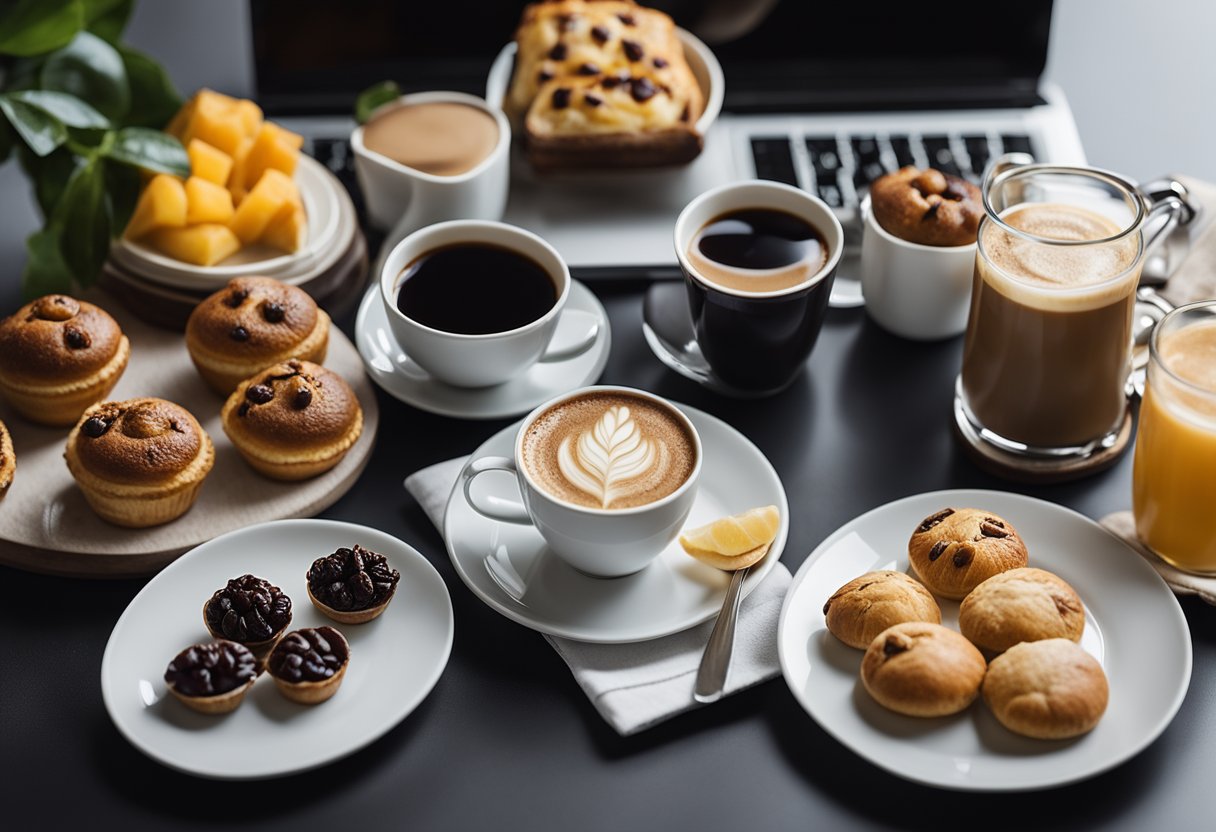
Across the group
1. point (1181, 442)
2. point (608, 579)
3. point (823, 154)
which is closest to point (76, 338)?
point (608, 579)

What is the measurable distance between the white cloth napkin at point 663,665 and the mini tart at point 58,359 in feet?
2.14

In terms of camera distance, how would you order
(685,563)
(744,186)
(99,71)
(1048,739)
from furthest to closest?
(99,71) < (744,186) < (685,563) < (1048,739)

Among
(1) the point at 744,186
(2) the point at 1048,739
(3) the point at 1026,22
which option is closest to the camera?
(2) the point at 1048,739

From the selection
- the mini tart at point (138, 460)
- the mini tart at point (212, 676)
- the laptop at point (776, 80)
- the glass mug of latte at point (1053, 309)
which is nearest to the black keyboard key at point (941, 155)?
the laptop at point (776, 80)

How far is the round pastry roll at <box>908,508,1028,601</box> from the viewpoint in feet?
4.27

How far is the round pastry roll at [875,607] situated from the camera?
4.11ft

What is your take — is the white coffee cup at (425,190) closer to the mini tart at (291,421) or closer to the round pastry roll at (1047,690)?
the mini tart at (291,421)

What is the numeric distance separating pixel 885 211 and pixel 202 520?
36.3 inches

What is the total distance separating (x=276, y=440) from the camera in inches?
57.6

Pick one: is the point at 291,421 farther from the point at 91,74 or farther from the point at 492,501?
the point at 91,74

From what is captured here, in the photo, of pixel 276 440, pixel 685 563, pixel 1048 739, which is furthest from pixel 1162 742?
pixel 276 440

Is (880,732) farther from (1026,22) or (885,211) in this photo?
(1026,22)

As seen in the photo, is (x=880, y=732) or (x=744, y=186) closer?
(x=880, y=732)

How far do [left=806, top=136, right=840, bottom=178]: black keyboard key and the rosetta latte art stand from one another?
2.34 ft
